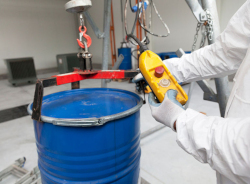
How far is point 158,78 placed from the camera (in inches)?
30.0

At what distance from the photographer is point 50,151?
25.6 inches

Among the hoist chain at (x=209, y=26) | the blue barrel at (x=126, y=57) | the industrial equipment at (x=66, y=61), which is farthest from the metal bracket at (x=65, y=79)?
the industrial equipment at (x=66, y=61)

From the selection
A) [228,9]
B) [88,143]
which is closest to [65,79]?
[88,143]

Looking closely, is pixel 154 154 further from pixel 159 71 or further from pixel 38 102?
pixel 38 102

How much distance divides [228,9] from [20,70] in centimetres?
418

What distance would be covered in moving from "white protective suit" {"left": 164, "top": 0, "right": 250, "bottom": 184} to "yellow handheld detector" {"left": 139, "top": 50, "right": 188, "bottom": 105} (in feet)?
0.62

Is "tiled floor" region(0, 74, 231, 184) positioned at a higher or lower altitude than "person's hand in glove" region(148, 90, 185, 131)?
lower

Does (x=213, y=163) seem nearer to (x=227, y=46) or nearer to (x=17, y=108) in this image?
(x=227, y=46)

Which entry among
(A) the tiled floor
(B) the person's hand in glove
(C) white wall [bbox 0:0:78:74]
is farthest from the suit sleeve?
(C) white wall [bbox 0:0:78:74]

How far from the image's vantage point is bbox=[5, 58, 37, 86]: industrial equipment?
3709 millimetres

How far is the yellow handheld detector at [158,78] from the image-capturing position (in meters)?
0.74

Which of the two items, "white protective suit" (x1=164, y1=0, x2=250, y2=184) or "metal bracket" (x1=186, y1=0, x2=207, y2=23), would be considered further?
"metal bracket" (x1=186, y1=0, x2=207, y2=23)

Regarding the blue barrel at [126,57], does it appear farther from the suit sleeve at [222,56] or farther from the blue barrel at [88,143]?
the blue barrel at [88,143]

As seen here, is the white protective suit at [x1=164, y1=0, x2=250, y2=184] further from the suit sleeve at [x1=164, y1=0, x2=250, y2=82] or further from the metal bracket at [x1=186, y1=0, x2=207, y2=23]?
the metal bracket at [x1=186, y1=0, x2=207, y2=23]
